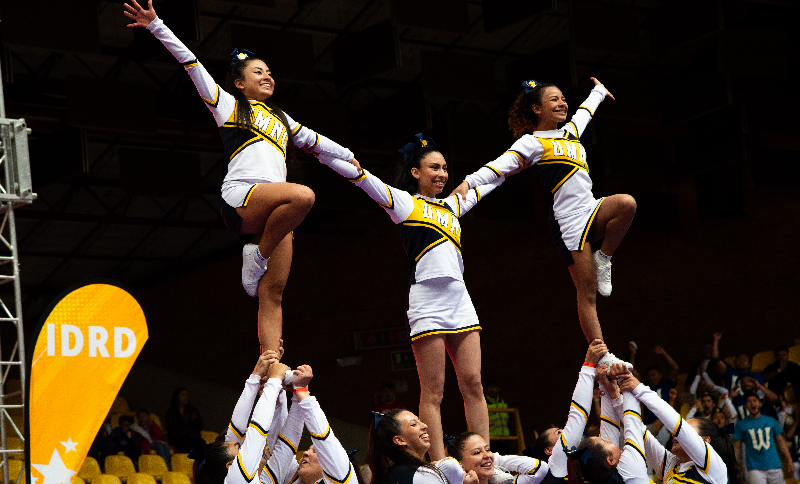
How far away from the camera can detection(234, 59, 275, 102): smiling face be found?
4570 mm

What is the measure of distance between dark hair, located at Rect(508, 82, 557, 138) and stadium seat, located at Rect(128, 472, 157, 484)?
508cm

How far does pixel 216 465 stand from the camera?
3.73m

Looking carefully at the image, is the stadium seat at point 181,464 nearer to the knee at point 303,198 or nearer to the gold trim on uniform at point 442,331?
the gold trim on uniform at point 442,331

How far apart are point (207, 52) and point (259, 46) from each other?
Result: 2.48 metres

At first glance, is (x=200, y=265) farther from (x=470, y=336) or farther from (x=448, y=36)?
(x=470, y=336)

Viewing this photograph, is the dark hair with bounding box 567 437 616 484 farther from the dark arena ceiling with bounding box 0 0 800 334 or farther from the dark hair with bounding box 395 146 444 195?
the dark arena ceiling with bounding box 0 0 800 334

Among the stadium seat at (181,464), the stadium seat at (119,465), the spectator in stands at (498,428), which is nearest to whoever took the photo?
the stadium seat at (119,465)

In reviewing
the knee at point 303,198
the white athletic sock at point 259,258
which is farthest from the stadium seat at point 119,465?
the knee at point 303,198

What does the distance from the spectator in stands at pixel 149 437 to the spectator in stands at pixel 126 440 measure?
0.12 metres

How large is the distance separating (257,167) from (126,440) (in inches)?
250

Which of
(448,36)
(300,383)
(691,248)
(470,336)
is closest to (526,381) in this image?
(691,248)

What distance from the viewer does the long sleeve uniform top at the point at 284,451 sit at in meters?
3.92

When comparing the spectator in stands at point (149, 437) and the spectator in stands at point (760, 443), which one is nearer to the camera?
the spectator in stands at point (760, 443)

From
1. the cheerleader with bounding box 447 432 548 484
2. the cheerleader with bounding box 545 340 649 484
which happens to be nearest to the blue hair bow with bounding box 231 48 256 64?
the cheerleader with bounding box 447 432 548 484
